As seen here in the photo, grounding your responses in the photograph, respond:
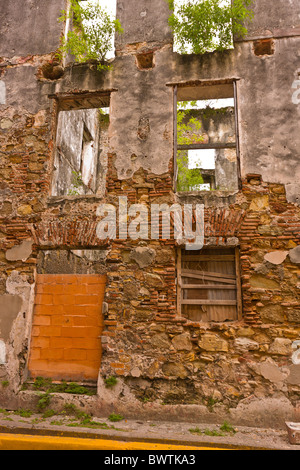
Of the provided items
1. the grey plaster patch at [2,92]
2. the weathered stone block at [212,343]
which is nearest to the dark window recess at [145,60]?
the grey plaster patch at [2,92]

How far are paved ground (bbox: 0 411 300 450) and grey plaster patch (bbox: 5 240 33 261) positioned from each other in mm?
2377

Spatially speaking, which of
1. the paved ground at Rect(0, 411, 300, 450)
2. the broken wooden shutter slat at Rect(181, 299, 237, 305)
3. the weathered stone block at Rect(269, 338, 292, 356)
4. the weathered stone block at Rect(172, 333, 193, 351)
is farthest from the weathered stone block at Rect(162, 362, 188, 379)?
the weathered stone block at Rect(269, 338, 292, 356)

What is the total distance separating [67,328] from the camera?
5316 mm

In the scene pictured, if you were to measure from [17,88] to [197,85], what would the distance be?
341cm

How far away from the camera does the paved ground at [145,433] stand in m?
3.91

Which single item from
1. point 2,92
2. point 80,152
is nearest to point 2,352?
point 2,92

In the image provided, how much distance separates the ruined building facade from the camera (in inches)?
187

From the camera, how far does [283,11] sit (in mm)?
→ 5750

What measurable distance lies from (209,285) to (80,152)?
6.55m

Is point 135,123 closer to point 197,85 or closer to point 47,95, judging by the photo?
point 197,85

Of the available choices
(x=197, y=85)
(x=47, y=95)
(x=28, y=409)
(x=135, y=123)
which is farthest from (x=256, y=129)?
(x=28, y=409)

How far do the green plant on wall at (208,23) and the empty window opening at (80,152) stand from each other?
6.41ft

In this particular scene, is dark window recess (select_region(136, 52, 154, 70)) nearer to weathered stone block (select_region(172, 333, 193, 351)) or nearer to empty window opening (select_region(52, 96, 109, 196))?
empty window opening (select_region(52, 96, 109, 196))

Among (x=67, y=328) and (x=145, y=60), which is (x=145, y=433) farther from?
(x=145, y=60)
